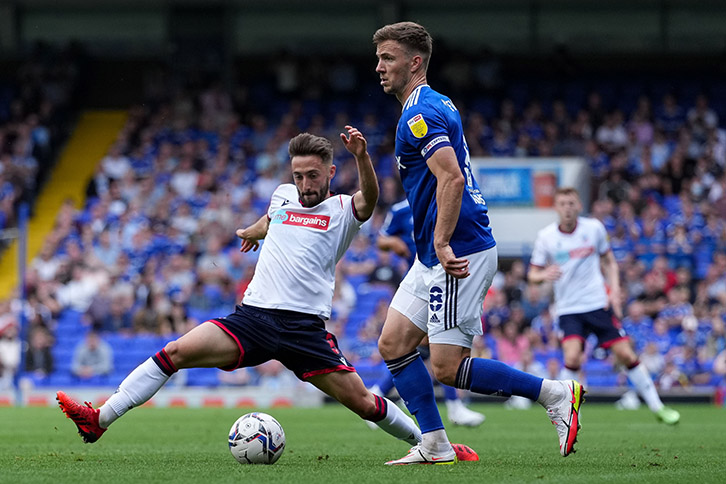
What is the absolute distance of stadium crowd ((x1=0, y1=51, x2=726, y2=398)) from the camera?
1811cm

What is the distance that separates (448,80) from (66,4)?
9.18 m

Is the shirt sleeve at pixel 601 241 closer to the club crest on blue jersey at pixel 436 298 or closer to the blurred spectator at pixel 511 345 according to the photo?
the club crest on blue jersey at pixel 436 298

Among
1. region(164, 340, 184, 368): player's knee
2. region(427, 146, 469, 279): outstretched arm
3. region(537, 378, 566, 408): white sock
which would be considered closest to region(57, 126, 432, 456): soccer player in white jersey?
region(164, 340, 184, 368): player's knee

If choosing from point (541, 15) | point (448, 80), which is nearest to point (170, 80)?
point (448, 80)

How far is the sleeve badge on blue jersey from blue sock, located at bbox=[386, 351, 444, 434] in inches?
52.1

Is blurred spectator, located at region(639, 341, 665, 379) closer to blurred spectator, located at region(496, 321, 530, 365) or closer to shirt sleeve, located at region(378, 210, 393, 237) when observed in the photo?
blurred spectator, located at region(496, 321, 530, 365)

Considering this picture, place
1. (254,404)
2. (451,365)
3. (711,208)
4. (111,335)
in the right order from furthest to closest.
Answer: (711,208)
(111,335)
(254,404)
(451,365)

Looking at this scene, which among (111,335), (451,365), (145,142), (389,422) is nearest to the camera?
(451,365)

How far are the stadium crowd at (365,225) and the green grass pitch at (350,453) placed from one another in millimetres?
5010

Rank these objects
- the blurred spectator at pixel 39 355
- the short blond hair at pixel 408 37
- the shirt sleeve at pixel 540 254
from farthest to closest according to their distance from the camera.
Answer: the blurred spectator at pixel 39 355, the shirt sleeve at pixel 540 254, the short blond hair at pixel 408 37

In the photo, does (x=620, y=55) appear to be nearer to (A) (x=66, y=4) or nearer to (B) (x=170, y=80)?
(B) (x=170, y=80)

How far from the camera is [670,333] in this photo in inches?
707

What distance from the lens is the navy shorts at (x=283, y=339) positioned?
21.7ft

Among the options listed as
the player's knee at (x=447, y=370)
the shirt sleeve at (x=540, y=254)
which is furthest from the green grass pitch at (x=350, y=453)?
the shirt sleeve at (x=540, y=254)
